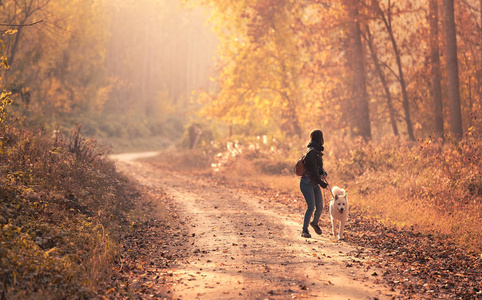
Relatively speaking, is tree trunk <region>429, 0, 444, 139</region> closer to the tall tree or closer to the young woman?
the tall tree

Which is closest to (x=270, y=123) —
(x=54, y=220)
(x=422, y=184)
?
(x=422, y=184)

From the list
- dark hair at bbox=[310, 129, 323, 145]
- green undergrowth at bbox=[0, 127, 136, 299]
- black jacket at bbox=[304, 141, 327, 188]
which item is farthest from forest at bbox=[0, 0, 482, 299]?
dark hair at bbox=[310, 129, 323, 145]

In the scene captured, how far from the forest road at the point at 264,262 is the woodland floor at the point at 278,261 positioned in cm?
2

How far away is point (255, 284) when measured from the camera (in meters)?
7.11

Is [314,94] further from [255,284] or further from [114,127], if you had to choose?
[114,127]

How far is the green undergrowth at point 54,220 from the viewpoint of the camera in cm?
643

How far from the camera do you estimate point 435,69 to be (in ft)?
67.4

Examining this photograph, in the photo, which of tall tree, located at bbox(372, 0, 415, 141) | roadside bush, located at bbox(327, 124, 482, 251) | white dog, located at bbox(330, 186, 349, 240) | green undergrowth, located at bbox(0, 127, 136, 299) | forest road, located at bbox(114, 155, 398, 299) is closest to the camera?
green undergrowth, located at bbox(0, 127, 136, 299)

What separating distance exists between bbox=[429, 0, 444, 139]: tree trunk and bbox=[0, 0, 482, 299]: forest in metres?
0.08

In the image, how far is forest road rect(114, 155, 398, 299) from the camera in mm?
6789

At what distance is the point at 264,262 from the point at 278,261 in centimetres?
27

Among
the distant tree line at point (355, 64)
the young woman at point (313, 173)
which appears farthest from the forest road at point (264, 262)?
the distant tree line at point (355, 64)

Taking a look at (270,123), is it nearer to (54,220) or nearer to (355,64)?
(355,64)

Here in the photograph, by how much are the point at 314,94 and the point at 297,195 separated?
12.4 m
